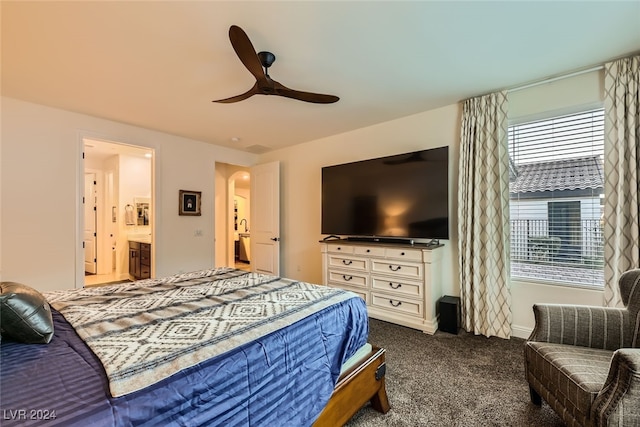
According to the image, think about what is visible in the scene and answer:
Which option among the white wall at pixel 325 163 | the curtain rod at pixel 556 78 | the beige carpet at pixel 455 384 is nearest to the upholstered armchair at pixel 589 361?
the beige carpet at pixel 455 384

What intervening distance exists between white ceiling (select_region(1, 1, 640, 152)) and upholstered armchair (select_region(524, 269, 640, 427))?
69.0 inches

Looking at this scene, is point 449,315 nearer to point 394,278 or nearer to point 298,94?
point 394,278

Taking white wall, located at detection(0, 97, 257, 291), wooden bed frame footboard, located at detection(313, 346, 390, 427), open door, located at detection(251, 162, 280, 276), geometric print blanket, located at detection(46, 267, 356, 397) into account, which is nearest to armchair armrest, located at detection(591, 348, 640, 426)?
wooden bed frame footboard, located at detection(313, 346, 390, 427)

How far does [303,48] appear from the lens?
83.6 inches

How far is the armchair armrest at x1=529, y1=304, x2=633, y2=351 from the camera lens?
163 cm

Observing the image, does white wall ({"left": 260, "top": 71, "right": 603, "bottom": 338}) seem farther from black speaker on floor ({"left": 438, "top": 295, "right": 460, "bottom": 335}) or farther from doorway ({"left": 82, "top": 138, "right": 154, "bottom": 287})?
doorway ({"left": 82, "top": 138, "right": 154, "bottom": 287})

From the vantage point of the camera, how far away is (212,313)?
4.64ft

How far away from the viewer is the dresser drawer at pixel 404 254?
302cm

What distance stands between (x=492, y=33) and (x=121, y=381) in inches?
110

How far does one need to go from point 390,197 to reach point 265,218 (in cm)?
251

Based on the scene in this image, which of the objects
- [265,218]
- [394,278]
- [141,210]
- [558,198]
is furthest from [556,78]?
[141,210]

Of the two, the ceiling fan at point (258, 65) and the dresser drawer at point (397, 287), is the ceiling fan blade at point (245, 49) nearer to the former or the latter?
the ceiling fan at point (258, 65)

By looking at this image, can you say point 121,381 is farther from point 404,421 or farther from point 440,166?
point 440,166

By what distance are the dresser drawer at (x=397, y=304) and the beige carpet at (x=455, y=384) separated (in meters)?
0.27
